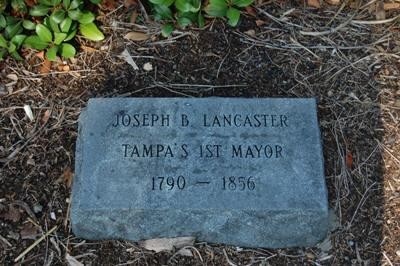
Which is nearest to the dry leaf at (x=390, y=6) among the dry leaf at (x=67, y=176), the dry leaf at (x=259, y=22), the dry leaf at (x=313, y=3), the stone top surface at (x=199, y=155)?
the dry leaf at (x=313, y=3)

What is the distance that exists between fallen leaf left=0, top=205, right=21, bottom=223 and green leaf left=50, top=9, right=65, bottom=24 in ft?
3.11

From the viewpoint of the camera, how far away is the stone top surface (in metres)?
2.29

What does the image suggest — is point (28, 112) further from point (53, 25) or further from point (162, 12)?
point (162, 12)

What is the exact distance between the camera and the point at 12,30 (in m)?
2.79

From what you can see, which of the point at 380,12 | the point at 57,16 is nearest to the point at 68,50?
the point at 57,16

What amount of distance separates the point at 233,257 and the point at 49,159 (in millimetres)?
989

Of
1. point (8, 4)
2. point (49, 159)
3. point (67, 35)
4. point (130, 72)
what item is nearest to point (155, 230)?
point (49, 159)

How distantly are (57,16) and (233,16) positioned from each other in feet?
2.91

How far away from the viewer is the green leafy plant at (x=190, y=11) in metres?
2.76

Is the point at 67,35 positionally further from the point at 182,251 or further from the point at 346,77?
the point at 346,77

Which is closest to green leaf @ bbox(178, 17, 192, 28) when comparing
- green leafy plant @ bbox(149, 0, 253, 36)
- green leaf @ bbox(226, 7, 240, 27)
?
green leafy plant @ bbox(149, 0, 253, 36)

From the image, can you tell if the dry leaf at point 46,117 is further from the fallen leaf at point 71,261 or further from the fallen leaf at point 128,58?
the fallen leaf at point 71,261

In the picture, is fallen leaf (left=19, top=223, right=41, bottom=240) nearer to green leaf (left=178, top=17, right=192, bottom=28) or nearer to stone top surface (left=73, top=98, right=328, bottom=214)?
stone top surface (left=73, top=98, right=328, bottom=214)

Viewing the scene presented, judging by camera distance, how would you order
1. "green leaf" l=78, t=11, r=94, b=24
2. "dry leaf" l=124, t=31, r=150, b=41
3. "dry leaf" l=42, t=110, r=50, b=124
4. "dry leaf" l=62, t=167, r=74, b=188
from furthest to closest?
"dry leaf" l=124, t=31, r=150, b=41
"green leaf" l=78, t=11, r=94, b=24
"dry leaf" l=42, t=110, r=50, b=124
"dry leaf" l=62, t=167, r=74, b=188
